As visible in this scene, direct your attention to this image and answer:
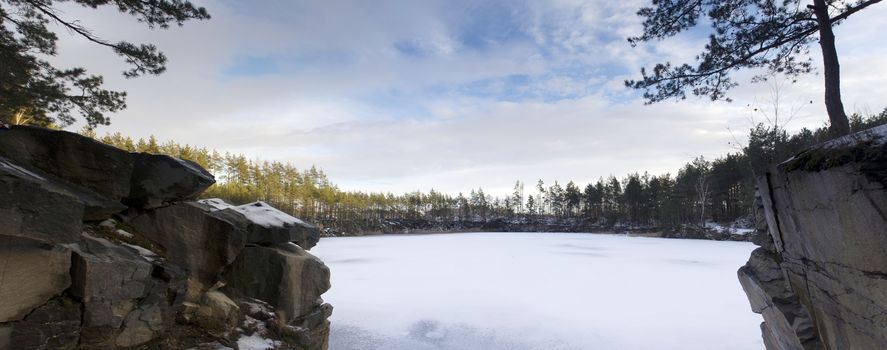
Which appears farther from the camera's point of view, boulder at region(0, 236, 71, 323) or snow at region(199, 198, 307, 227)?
snow at region(199, 198, 307, 227)

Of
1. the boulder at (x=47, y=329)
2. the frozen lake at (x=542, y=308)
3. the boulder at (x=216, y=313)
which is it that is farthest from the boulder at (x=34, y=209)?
the frozen lake at (x=542, y=308)

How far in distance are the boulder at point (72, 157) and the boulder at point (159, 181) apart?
261 millimetres

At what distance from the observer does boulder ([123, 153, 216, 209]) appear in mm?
4273

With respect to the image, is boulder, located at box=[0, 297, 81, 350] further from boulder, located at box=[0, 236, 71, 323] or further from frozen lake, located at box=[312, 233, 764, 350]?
frozen lake, located at box=[312, 233, 764, 350]

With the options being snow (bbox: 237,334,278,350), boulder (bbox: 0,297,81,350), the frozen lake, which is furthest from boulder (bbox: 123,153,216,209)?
the frozen lake

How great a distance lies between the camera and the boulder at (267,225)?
5.57 meters

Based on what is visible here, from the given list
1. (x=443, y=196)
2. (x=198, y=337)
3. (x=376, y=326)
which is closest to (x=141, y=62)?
(x=198, y=337)

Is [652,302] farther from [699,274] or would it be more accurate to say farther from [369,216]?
[369,216]

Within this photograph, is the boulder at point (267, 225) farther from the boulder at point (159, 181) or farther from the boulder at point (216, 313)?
the boulder at point (216, 313)

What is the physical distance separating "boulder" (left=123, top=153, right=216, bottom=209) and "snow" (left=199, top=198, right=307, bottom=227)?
2.71 ft

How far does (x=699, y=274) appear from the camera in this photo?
45.9 ft

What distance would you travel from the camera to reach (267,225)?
5750mm

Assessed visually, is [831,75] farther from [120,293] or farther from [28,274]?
[28,274]

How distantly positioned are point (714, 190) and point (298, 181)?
59.2 m
